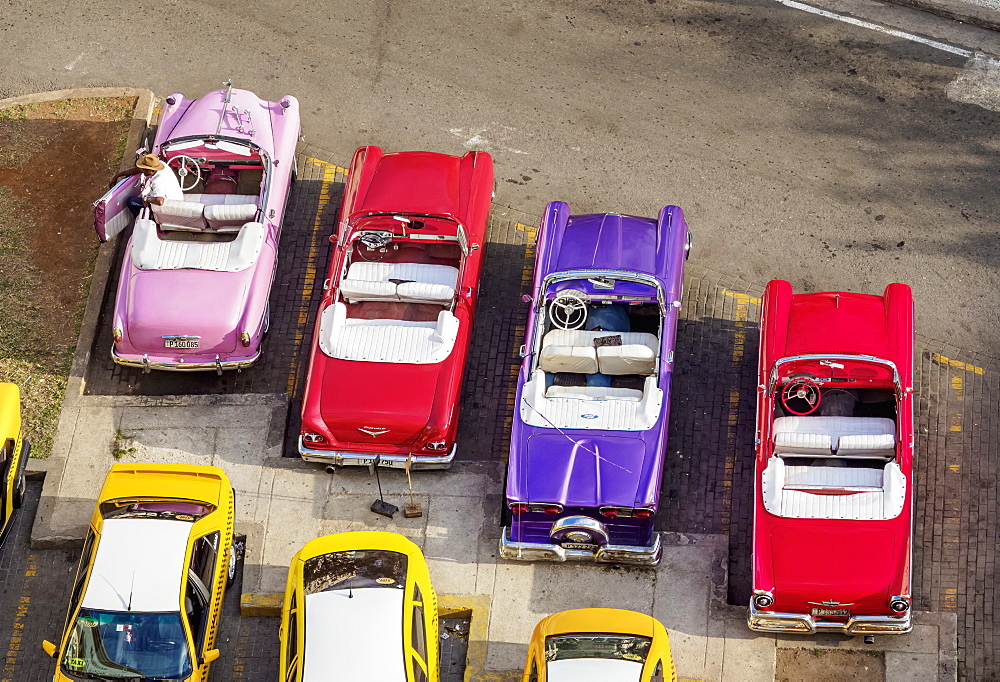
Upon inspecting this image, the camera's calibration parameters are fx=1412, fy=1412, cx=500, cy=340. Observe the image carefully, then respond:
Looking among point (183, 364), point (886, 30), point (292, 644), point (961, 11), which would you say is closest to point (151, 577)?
point (292, 644)

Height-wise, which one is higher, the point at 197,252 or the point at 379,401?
the point at 197,252

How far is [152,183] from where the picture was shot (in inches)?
622

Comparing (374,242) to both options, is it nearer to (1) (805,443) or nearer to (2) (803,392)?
(2) (803,392)

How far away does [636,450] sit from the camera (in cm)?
1378

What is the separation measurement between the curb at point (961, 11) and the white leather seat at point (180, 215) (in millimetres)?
9303

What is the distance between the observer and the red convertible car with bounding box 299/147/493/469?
14.3 m

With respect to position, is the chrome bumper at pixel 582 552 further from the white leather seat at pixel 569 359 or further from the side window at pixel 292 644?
the side window at pixel 292 644

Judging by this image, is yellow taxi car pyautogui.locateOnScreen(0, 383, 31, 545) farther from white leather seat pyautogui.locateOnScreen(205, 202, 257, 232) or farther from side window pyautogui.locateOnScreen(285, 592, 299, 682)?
side window pyautogui.locateOnScreen(285, 592, 299, 682)

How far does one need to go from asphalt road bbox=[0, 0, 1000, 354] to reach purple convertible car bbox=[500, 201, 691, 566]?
4.96 ft

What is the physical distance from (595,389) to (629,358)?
47 cm

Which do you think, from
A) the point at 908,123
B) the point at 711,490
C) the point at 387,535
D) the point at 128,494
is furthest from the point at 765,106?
the point at 128,494

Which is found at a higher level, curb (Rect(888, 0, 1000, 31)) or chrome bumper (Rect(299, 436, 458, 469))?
curb (Rect(888, 0, 1000, 31))

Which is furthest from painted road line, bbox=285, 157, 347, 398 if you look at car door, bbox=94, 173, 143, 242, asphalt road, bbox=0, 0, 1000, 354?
car door, bbox=94, 173, 143, 242

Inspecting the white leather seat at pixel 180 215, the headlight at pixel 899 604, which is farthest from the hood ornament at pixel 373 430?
the headlight at pixel 899 604
